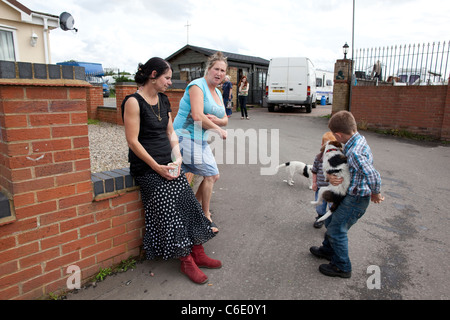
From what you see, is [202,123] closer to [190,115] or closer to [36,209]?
[190,115]

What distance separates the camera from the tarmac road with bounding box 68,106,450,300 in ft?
8.27

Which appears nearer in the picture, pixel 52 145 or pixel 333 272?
pixel 52 145

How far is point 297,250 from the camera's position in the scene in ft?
10.5

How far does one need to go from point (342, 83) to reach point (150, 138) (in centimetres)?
1079

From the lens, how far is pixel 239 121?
40.3 ft

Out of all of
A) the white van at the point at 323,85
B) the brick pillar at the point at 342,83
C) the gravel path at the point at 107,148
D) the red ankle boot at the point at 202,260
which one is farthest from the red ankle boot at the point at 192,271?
the white van at the point at 323,85

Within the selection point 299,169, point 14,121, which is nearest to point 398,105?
point 299,169

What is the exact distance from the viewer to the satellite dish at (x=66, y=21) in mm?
13555

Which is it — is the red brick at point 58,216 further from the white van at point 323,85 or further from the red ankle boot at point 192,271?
the white van at point 323,85

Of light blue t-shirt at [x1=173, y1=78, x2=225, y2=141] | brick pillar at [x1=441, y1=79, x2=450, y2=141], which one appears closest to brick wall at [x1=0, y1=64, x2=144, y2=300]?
light blue t-shirt at [x1=173, y1=78, x2=225, y2=141]

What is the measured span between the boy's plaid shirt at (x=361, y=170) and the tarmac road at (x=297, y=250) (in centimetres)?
82

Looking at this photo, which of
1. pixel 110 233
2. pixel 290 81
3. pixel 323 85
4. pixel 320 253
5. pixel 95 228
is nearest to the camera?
pixel 95 228

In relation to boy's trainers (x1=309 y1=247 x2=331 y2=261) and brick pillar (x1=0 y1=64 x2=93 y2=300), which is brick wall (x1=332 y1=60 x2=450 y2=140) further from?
brick pillar (x1=0 y1=64 x2=93 y2=300)

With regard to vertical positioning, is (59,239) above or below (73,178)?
below
